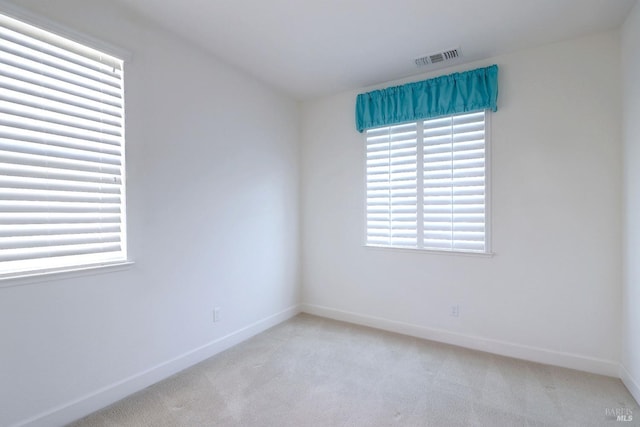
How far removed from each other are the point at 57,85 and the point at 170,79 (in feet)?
2.48

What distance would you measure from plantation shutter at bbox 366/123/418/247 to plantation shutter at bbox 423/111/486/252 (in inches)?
5.6

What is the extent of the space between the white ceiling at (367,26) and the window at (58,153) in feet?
2.00

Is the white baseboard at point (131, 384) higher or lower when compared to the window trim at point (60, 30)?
lower

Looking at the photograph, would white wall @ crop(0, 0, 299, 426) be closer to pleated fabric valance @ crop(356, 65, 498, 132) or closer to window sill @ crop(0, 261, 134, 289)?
window sill @ crop(0, 261, 134, 289)

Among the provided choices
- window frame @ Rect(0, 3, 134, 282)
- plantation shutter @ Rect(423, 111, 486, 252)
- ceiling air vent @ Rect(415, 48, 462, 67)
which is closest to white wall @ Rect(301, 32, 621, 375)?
plantation shutter @ Rect(423, 111, 486, 252)

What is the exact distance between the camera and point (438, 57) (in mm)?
2754

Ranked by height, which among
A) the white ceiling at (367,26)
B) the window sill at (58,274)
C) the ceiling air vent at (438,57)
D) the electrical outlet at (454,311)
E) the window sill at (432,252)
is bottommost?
the electrical outlet at (454,311)

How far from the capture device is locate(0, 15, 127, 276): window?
5.49 ft

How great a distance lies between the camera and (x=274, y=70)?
3.05 meters

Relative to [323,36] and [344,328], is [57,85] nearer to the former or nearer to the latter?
[323,36]

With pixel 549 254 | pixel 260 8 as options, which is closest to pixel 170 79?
pixel 260 8

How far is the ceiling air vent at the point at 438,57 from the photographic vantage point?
2.67 metres

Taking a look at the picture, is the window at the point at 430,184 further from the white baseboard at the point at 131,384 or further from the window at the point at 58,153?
the window at the point at 58,153

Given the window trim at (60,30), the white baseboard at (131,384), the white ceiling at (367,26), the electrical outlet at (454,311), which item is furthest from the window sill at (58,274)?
the electrical outlet at (454,311)
